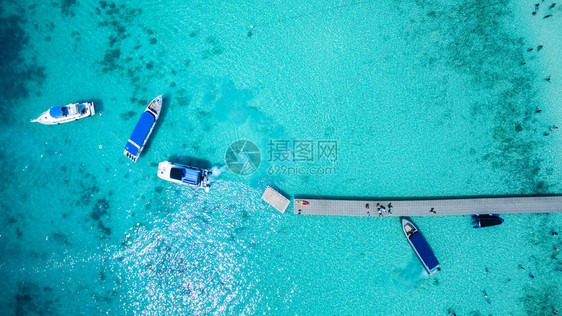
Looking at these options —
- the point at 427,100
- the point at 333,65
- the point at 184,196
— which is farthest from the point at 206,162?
the point at 427,100

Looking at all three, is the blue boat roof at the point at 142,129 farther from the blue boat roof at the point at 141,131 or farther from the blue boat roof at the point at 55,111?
the blue boat roof at the point at 55,111

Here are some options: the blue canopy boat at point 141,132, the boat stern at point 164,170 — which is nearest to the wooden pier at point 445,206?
the boat stern at point 164,170

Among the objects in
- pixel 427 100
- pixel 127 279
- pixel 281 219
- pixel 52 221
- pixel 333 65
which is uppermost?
pixel 333 65

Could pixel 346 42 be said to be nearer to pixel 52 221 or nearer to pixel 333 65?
pixel 333 65

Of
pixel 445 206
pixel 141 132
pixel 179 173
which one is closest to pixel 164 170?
pixel 179 173

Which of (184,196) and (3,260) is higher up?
(184,196)

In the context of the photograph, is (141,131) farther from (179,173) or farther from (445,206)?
(445,206)

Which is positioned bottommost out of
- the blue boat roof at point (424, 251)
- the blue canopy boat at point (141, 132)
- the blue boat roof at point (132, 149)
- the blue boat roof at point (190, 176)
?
the blue boat roof at point (424, 251)

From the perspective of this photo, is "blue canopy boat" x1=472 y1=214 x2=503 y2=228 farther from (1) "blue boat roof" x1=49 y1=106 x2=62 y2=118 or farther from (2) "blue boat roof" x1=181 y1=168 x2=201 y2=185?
(1) "blue boat roof" x1=49 y1=106 x2=62 y2=118
